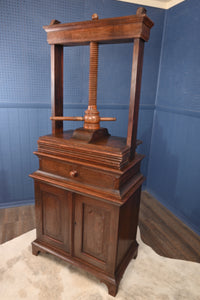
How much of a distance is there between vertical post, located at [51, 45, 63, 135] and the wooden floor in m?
1.46

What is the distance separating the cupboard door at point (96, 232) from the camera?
1.77 m

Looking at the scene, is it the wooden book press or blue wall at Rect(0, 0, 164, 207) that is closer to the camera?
the wooden book press

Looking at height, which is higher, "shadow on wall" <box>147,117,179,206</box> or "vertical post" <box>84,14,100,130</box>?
"vertical post" <box>84,14,100,130</box>

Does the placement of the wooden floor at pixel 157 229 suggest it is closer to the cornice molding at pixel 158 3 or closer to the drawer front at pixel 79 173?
the drawer front at pixel 79 173

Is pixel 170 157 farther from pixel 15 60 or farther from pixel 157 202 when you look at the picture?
pixel 15 60

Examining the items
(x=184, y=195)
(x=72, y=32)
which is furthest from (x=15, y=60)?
(x=184, y=195)

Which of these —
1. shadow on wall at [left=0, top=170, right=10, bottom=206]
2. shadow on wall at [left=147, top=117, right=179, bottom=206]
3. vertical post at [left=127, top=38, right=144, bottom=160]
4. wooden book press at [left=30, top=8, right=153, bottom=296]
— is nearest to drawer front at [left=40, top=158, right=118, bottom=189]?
wooden book press at [left=30, top=8, right=153, bottom=296]

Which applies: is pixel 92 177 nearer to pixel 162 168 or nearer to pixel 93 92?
pixel 93 92

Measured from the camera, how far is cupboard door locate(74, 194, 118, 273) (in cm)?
177

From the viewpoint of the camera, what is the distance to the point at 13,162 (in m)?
3.12

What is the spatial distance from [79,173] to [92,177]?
13cm

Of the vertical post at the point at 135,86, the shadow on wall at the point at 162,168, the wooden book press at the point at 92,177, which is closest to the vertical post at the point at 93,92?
the wooden book press at the point at 92,177

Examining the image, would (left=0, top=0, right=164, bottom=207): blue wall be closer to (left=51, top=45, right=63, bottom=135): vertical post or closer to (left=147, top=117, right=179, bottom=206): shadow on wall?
(left=147, top=117, right=179, bottom=206): shadow on wall

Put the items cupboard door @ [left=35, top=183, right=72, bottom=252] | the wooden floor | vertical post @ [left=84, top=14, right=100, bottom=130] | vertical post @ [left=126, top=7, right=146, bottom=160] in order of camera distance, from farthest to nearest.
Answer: the wooden floor < cupboard door @ [left=35, top=183, right=72, bottom=252] < vertical post @ [left=84, top=14, right=100, bottom=130] < vertical post @ [left=126, top=7, right=146, bottom=160]
